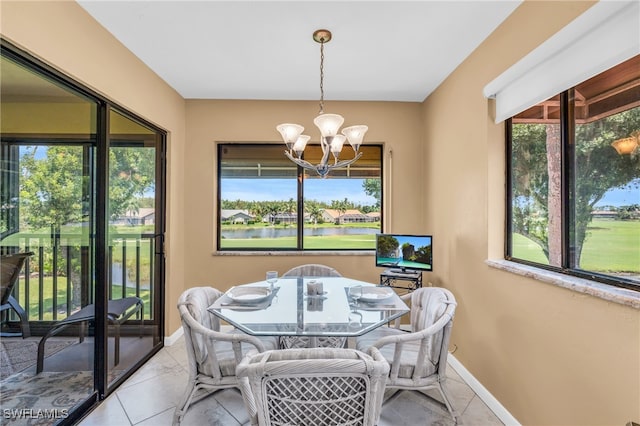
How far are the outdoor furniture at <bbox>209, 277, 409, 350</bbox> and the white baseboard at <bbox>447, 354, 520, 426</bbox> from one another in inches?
39.3

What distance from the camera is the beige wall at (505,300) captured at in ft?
4.57

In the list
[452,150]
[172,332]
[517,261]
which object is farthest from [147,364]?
[452,150]

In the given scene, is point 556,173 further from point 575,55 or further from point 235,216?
point 235,216

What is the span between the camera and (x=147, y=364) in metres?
2.80

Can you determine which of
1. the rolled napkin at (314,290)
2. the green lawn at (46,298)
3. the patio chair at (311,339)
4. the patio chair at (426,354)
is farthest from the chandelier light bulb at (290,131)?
the green lawn at (46,298)

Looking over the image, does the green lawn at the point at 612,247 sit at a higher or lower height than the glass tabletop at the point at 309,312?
higher

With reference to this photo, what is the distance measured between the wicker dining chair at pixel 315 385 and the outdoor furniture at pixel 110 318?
1.70m

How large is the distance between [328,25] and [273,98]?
1507 millimetres

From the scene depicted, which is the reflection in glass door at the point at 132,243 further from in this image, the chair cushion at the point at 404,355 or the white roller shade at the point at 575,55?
the white roller shade at the point at 575,55

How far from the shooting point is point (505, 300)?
2.08 m

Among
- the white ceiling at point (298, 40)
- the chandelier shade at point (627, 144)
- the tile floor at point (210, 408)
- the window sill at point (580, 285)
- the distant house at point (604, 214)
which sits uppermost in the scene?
the white ceiling at point (298, 40)

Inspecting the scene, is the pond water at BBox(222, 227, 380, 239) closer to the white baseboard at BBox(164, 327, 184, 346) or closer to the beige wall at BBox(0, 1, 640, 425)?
the beige wall at BBox(0, 1, 640, 425)

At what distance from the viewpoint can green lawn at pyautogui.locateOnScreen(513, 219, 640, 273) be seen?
1.39 m

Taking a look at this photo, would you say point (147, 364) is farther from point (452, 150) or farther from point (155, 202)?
point (452, 150)
